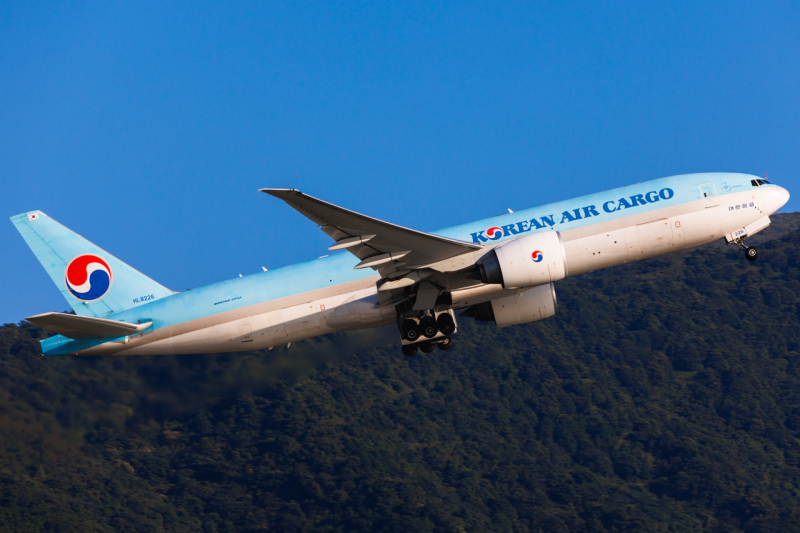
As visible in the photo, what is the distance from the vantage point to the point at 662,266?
124500mm

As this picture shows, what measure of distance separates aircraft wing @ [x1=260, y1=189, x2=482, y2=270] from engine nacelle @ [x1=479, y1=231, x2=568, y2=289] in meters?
1.36

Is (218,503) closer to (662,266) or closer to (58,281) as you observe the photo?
(58,281)

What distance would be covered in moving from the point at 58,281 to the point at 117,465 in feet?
145

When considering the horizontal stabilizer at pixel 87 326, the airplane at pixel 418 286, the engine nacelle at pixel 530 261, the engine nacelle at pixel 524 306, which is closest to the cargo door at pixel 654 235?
the airplane at pixel 418 286

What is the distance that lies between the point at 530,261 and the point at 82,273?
18652 mm

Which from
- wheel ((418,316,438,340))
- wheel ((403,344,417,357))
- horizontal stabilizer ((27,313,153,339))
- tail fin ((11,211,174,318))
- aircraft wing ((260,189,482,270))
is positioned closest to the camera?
aircraft wing ((260,189,482,270))

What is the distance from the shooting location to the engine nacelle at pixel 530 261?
91.5ft

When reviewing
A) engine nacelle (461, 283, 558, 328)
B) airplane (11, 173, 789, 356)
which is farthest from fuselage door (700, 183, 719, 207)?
engine nacelle (461, 283, 558, 328)

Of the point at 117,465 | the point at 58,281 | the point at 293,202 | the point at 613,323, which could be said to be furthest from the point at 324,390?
the point at 293,202

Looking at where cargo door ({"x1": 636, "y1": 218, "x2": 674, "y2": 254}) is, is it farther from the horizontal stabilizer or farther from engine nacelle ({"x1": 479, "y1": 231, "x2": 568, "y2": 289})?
the horizontal stabilizer

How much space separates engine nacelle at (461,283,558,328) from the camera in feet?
107

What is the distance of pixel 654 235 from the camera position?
30828mm

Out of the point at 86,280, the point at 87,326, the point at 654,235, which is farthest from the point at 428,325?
the point at 86,280

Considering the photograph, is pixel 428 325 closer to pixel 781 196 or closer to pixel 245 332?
pixel 245 332
